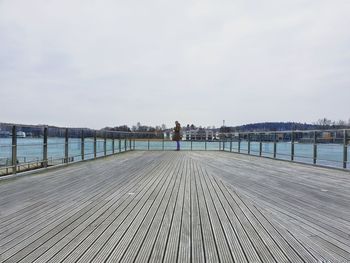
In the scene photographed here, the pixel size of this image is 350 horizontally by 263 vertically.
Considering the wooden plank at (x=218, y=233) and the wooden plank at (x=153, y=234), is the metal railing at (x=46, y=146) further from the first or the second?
the wooden plank at (x=218, y=233)

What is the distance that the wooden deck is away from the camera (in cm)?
170

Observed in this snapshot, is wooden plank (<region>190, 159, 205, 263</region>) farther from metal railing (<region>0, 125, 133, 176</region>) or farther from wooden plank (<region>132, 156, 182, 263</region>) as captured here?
metal railing (<region>0, 125, 133, 176</region>)

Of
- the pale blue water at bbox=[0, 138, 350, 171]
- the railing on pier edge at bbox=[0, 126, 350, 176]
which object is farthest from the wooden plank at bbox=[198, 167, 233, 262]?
the pale blue water at bbox=[0, 138, 350, 171]

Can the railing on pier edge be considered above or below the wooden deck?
above

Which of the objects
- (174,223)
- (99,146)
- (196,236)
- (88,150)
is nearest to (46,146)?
(88,150)

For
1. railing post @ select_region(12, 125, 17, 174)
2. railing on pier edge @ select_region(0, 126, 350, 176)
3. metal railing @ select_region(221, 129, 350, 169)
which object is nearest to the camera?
railing post @ select_region(12, 125, 17, 174)

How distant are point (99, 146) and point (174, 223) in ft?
23.8

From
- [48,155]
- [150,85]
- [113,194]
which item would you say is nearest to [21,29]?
[48,155]

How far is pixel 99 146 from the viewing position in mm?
9039

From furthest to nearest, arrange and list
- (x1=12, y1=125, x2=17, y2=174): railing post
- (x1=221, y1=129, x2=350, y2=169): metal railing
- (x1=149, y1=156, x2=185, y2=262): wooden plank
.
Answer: (x1=221, y1=129, x2=350, y2=169): metal railing
(x1=12, y1=125, x2=17, y2=174): railing post
(x1=149, y1=156, x2=185, y2=262): wooden plank

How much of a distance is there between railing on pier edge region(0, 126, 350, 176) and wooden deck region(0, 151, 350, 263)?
119 cm

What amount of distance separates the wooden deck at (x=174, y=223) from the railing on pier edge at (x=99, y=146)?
119cm

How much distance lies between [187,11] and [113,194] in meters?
7.49

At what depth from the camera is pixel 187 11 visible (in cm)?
892
